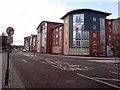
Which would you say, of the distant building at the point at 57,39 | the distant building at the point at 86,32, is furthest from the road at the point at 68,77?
the distant building at the point at 57,39

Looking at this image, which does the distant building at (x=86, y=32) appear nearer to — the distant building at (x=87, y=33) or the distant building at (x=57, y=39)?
the distant building at (x=87, y=33)

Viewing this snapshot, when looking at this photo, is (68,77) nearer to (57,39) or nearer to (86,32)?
(86,32)

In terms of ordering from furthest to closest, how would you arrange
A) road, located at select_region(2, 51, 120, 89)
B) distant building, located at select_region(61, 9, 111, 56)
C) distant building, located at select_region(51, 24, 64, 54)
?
distant building, located at select_region(51, 24, 64, 54)
distant building, located at select_region(61, 9, 111, 56)
road, located at select_region(2, 51, 120, 89)

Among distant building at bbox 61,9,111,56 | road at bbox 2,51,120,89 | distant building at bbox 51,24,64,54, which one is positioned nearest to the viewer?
road at bbox 2,51,120,89

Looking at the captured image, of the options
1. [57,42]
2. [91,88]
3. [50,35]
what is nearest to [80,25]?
[57,42]

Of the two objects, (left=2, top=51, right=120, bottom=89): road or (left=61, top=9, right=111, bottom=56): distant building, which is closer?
(left=2, top=51, right=120, bottom=89): road

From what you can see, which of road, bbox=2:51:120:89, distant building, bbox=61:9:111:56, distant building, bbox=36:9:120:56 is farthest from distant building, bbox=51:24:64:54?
road, bbox=2:51:120:89

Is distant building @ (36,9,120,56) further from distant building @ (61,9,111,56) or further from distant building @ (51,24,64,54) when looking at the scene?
distant building @ (51,24,64,54)

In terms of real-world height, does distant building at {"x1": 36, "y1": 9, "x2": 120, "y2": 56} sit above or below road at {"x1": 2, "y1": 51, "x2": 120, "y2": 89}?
above

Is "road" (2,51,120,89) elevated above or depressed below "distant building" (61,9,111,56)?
below

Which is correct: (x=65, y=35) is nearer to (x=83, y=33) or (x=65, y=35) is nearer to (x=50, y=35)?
(x=83, y=33)

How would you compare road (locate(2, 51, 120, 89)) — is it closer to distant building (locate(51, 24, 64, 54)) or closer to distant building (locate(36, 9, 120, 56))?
distant building (locate(36, 9, 120, 56))

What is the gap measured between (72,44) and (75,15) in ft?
28.9

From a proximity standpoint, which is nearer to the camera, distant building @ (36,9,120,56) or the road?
the road
